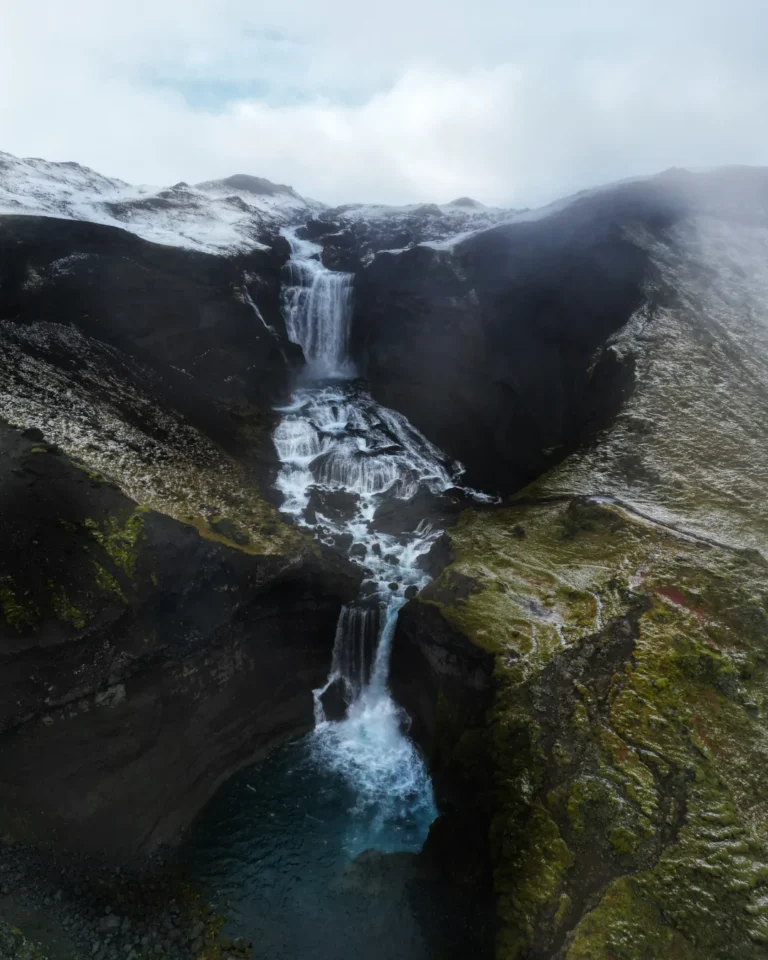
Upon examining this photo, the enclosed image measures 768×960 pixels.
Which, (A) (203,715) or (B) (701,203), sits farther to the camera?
(B) (701,203)

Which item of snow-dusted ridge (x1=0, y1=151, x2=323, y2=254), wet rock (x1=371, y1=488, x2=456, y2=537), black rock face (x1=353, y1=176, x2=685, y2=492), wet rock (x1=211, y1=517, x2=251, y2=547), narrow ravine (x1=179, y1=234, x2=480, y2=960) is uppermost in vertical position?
snow-dusted ridge (x1=0, y1=151, x2=323, y2=254)

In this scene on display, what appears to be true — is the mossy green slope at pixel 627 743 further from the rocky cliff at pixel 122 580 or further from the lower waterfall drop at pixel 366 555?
the rocky cliff at pixel 122 580

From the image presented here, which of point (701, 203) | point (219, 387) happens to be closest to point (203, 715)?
point (219, 387)

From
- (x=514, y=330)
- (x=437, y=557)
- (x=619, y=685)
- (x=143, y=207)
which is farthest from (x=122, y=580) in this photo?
(x=143, y=207)

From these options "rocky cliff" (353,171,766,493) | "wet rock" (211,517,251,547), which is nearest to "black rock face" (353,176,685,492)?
"rocky cliff" (353,171,766,493)

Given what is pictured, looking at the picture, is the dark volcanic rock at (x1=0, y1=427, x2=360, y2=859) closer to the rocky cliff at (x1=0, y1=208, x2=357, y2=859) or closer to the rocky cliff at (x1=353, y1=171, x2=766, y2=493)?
the rocky cliff at (x1=0, y1=208, x2=357, y2=859)

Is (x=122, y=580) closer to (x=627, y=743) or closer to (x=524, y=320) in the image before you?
(x=627, y=743)

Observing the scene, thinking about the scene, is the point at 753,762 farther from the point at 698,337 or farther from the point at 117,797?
the point at 698,337
